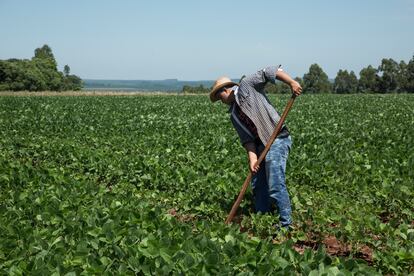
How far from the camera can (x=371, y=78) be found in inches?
2963

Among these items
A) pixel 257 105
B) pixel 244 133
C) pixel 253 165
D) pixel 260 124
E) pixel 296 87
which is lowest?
pixel 253 165

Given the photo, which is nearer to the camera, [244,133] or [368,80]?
[244,133]

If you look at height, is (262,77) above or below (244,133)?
above

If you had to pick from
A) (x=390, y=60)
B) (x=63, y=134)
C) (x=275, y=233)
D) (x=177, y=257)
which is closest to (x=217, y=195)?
(x=275, y=233)

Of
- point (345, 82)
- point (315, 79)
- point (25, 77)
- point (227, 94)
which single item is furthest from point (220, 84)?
point (315, 79)

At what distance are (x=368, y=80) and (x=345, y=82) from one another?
5.96m

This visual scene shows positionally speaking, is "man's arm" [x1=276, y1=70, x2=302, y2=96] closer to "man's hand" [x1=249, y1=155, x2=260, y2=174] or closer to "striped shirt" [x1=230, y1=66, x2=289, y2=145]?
"striped shirt" [x1=230, y1=66, x2=289, y2=145]

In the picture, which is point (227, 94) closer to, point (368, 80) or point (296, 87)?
point (296, 87)

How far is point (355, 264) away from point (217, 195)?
2917 millimetres

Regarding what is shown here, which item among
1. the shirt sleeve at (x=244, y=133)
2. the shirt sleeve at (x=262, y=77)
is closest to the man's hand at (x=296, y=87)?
the shirt sleeve at (x=262, y=77)

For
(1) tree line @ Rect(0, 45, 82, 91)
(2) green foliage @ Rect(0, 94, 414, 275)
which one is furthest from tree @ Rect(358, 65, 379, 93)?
(2) green foliage @ Rect(0, 94, 414, 275)

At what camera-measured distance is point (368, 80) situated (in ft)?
248

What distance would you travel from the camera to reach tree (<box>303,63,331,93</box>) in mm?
82938

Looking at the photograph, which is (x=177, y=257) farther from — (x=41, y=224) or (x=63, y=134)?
(x=63, y=134)
